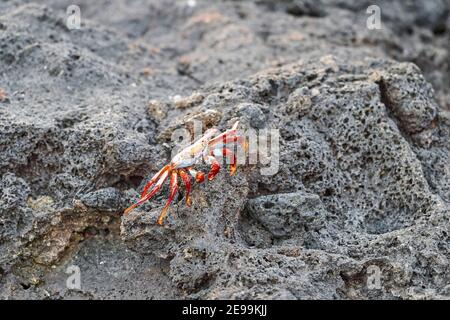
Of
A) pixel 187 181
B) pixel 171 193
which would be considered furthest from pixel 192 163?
pixel 171 193

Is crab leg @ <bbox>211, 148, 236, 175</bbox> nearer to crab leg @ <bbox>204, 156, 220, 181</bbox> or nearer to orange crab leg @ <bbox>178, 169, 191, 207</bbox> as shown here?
crab leg @ <bbox>204, 156, 220, 181</bbox>

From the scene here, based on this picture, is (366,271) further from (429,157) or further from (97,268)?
(97,268)

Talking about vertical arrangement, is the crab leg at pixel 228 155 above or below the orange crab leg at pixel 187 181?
above

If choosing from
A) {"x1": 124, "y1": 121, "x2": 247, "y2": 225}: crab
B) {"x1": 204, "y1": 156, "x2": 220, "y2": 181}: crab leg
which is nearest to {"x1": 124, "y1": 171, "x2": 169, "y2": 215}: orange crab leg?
{"x1": 124, "y1": 121, "x2": 247, "y2": 225}: crab

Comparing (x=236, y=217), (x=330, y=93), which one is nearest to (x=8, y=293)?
(x=236, y=217)

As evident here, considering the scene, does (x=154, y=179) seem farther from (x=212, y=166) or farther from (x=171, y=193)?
(x=212, y=166)

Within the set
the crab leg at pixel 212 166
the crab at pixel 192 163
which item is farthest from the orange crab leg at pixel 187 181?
the crab leg at pixel 212 166

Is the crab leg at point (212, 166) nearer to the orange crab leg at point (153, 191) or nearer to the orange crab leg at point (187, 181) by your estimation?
the orange crab leg at point (187, 181)
